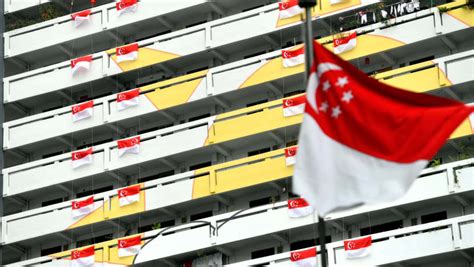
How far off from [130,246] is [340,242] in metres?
10.2

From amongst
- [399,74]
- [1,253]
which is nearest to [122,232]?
[1,253]

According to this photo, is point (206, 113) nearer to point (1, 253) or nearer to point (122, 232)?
point (122, 232)

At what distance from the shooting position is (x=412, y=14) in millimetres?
65562

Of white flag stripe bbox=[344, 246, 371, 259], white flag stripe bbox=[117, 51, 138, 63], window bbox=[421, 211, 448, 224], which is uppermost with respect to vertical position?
white flag stripe bbox=[117, 51, 138, 63]

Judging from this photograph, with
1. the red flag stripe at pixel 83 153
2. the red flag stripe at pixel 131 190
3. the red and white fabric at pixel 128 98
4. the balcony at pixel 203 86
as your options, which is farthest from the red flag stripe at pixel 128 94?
the red flag stripe at pixel 131 190

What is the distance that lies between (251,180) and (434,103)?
4000 cm

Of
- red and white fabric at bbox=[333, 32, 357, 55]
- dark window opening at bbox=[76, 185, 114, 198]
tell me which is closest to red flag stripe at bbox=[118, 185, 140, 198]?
dark window opening at bbox=[76, 185, 114, 198]

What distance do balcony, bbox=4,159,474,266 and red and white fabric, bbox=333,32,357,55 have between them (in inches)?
269

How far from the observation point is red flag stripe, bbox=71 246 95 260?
232 ft

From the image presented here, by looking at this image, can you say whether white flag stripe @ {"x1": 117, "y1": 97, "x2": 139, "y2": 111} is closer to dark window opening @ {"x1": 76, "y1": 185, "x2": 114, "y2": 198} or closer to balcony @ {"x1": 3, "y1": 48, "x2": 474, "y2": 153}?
balcony @ {"x1": 3, "y1": 48, "x2": 474, "y2": 153}

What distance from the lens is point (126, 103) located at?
7188 centimetres

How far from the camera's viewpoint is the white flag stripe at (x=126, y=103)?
235ft

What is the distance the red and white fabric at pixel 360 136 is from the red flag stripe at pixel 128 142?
43.4 m

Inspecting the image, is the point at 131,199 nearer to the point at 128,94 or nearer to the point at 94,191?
the point at 94,191
